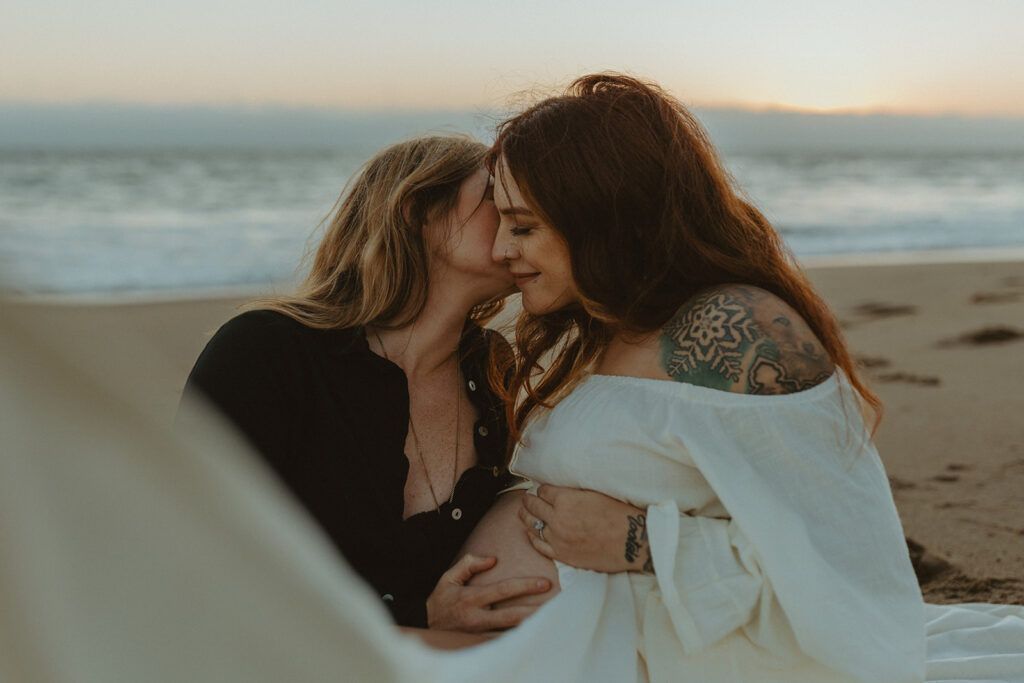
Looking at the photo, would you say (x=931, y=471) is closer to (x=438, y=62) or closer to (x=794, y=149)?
(x=438, y=62)

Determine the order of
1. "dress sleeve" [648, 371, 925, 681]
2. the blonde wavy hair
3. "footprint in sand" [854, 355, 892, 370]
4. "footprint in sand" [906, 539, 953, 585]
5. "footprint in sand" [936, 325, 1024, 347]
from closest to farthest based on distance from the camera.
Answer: "dress sleeve" [648, 371, 925, 681] → the blonde wavy hair → "footprint in sand" [906, 539, 953, 585] → "footprint in sand" [854, 355, 892, 370] → "footprint in sand" [936, 325, 1024, 347]

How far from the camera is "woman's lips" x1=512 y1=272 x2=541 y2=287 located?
9.20 ft

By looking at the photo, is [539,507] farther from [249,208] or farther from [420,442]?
[249,208]

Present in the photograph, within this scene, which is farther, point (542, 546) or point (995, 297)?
point (995, 297)

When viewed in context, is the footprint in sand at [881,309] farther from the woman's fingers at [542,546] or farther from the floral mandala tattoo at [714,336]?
the woman's fingers at [542,546]

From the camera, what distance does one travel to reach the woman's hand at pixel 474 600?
7.74 feet

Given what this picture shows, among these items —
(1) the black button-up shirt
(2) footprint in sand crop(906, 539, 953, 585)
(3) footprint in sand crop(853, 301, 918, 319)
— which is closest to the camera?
(1) the black button-up shirt

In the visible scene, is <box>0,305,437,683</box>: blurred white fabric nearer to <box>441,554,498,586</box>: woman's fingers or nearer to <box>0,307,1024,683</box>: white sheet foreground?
<box>0,307,1024,683</box>: white sheet foreground

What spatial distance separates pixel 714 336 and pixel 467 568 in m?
0.90

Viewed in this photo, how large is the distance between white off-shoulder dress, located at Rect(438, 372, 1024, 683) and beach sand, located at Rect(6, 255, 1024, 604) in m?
1.12

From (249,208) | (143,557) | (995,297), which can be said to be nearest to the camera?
(143,557)

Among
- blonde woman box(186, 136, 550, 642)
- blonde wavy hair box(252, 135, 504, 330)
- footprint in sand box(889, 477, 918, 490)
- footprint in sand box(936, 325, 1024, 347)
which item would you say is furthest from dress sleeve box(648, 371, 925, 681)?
footprint in sand box(936, 325, 1024, 347)

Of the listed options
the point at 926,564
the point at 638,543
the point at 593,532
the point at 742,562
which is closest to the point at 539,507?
the point at 593,532

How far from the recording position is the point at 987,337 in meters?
8.04
